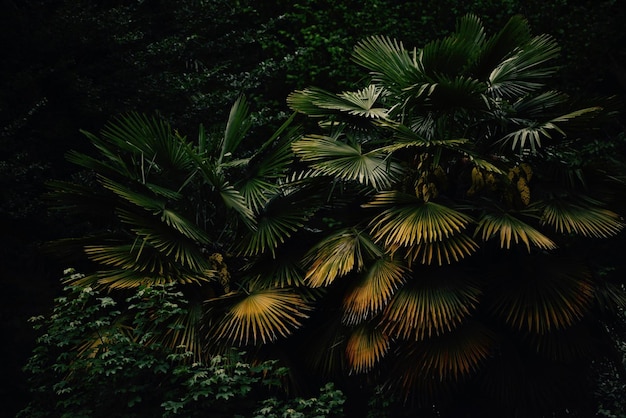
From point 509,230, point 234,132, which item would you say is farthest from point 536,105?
point 234,132

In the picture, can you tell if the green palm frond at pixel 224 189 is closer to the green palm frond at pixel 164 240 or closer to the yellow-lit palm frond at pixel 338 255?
the green palm frond at pixel 164 240

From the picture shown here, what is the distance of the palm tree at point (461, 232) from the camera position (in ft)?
21.3

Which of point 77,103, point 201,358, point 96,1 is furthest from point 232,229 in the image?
point 96,1

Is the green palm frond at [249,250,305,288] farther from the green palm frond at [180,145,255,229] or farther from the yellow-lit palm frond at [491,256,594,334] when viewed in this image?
the yellow-lit palm frond at [491,256,594,334]

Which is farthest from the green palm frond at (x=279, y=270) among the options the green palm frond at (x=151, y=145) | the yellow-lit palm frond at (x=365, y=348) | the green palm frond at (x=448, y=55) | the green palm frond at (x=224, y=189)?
the green palm frond at (x=448, y=55)

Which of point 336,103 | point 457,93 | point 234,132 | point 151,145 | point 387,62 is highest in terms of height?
point 387,62

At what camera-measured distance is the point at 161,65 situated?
1131cm

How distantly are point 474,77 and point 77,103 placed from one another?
5.69m

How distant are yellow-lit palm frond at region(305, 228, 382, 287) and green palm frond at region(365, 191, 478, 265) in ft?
0.49

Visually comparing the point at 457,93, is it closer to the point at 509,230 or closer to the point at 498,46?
the point at 498,46

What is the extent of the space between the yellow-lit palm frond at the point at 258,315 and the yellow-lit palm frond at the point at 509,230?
164 cm

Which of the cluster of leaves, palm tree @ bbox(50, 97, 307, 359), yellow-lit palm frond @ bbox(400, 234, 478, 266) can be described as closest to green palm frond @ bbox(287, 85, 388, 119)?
palm tree @ bbox(50, 97, 307, 359)

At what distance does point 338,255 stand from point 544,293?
1717 millimetres

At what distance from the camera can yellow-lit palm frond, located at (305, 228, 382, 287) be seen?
21.9 ft
